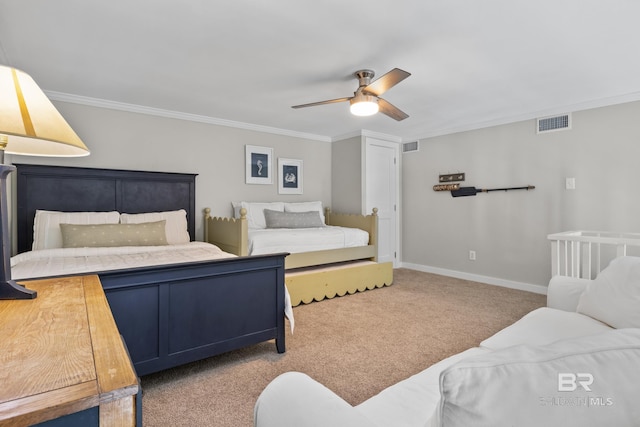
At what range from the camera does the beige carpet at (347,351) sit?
1803 mm

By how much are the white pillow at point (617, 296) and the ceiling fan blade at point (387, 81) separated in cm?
167

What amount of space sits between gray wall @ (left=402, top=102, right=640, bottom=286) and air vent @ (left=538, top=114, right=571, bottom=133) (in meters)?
0.06

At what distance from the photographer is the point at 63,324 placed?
85cm

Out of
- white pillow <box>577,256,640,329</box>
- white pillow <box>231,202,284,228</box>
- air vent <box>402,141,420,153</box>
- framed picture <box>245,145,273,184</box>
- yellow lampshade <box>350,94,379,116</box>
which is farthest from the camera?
air vent <box>402,141,420,153</box>

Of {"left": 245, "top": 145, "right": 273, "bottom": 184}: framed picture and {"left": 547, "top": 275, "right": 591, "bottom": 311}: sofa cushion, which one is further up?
Answer: {"left": 245, "top": 145, "right": 273, "bottom": 184}: framed picture

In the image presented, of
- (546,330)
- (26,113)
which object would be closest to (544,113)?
(546,330)

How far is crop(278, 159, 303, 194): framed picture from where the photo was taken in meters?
4.98

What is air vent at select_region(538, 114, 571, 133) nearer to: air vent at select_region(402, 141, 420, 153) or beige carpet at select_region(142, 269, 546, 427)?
air vent at select_region(402, 141, 420, 153)

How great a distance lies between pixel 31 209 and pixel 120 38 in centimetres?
211

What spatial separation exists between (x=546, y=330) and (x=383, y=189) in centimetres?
385

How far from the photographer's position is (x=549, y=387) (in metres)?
0.48

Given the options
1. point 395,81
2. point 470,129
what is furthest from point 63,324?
point 470,129

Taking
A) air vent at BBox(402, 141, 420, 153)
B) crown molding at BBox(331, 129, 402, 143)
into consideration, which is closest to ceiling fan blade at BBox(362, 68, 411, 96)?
crown molding at BBox(331, 129, 402, 143)

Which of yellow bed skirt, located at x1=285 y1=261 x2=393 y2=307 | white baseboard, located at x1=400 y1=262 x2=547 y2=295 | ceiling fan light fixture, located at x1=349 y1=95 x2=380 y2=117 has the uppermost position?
ceiling fan light fixture, located at x1=349 y1=95 x2=380 y2=117
